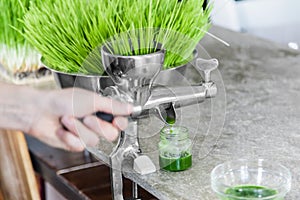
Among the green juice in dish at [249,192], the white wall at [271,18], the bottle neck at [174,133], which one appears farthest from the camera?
the white wall at [271,18]

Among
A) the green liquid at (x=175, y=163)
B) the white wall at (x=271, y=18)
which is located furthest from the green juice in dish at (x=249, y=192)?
the white wall at (x=271, y=18)

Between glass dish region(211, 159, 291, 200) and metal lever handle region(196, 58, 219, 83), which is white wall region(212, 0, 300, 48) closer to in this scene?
metal lever handle region(196, 58, 219, 83)

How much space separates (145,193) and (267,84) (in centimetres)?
47

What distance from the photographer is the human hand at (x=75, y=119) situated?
1018 millimetres

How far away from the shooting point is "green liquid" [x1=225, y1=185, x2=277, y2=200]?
1004mm

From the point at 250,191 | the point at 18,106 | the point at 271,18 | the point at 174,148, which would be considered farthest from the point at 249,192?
the point at 271,18

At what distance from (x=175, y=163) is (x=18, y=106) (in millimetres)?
311

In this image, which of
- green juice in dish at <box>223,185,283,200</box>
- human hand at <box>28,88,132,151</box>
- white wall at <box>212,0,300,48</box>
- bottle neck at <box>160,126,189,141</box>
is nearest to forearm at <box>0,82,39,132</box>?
human hand at <box>28,88,132,151</box>

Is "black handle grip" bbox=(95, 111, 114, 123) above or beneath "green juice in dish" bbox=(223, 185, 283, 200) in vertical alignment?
above

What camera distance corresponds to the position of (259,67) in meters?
1.74

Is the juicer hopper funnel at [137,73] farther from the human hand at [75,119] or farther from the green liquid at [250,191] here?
the green liquid at [250,191]

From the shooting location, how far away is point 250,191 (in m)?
1.02

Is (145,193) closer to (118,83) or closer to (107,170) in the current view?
(107,170)

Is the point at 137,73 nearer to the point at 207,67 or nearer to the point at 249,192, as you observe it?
the point at 207,67
